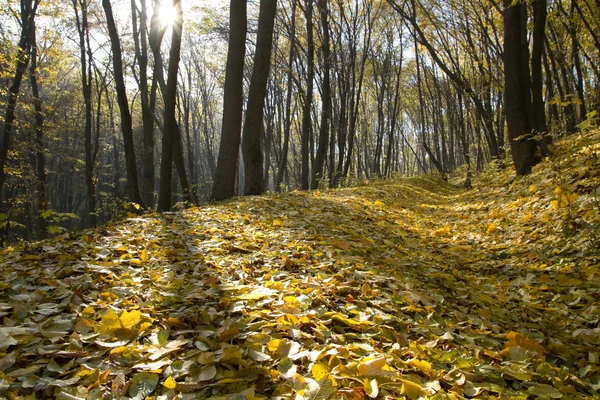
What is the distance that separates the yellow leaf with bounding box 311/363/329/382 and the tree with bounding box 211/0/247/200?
225 inches

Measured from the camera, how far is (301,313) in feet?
5.79

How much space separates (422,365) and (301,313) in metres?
0.60

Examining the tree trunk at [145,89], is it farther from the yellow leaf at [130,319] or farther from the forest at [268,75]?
the yellow leaf at [130,319]

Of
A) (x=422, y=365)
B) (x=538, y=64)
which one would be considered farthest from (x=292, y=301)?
(x=538, y=64)

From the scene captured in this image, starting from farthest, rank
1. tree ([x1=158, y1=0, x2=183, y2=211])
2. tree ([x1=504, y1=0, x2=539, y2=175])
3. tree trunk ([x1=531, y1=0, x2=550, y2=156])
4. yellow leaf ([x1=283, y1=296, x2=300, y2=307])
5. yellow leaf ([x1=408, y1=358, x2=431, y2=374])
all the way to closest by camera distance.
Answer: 1. tree ([x1=158, y1=0, x2=183, y2=211])
2. tree ([x1=504, y1=0, x2=539, y2=175])
3. tree trunk ([x1=531, y1=0, x2=550, y2=156])
4. yellow leaf ([x1=283, y1=296, x2=300, y2=307])
5. yellow leaf ([x1=408, y1=358, x2=431, y2=374])

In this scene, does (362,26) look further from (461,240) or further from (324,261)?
(324,261)

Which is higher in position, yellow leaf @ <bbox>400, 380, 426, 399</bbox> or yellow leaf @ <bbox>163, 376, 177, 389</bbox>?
yellow leaf @ <bbox>163, 376, 177, 389</bbox>

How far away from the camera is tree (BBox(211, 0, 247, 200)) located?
6.63 metres

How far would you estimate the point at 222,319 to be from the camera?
1720mm

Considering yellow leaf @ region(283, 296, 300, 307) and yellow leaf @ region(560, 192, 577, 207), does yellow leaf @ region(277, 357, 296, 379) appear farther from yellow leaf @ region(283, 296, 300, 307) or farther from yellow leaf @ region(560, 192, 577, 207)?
yellow leaf @ region(560, 192, 577, 207)

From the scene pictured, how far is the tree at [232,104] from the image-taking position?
663 cm

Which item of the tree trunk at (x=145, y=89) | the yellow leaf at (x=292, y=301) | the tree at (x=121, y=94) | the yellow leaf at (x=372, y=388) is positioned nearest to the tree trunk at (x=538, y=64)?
the yellow leaf at (x=292, y=301)

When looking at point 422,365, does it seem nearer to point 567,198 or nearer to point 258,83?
point 567,198

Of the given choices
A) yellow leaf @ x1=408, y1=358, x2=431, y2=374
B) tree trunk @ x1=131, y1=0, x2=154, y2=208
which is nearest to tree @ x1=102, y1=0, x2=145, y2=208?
tree trunk @ x1=131, y1=0, x2=154, y2=208
